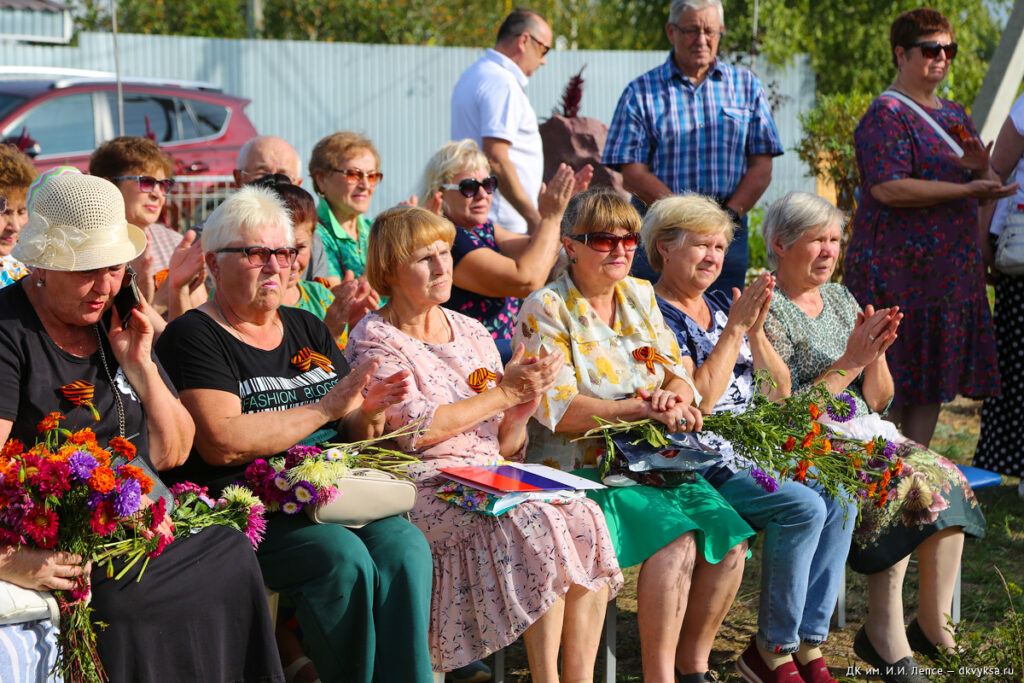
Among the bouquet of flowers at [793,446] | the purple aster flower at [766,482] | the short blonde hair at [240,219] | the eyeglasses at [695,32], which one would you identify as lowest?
the purple aster flower at [766,482]

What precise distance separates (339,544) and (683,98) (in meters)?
3.51

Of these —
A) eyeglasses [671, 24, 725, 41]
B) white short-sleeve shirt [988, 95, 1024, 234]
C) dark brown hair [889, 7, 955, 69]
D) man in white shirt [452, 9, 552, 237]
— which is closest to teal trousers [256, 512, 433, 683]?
man in white shirt [452, 9, 552, 237]

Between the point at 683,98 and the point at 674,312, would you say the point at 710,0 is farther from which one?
the point at 674,312

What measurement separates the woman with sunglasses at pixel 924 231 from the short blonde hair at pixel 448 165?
2081mm

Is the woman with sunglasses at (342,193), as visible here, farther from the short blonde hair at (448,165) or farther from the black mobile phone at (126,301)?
the black mobile phone at (126,301)

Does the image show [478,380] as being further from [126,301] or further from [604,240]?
[126,301]

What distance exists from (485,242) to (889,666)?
7.22 feet

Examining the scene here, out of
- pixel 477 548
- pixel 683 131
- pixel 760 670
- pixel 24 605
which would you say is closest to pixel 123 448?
pixel 24 605

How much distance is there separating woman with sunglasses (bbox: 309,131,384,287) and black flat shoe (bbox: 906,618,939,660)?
2749 mm

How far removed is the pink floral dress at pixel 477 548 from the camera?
329 cm

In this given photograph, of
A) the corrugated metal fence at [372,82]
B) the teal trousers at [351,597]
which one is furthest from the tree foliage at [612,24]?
the teal trousers at [351,597]

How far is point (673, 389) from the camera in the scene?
153 inches

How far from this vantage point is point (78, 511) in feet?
8.35

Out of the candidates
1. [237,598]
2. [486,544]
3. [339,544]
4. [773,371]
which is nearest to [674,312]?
[773,371]
